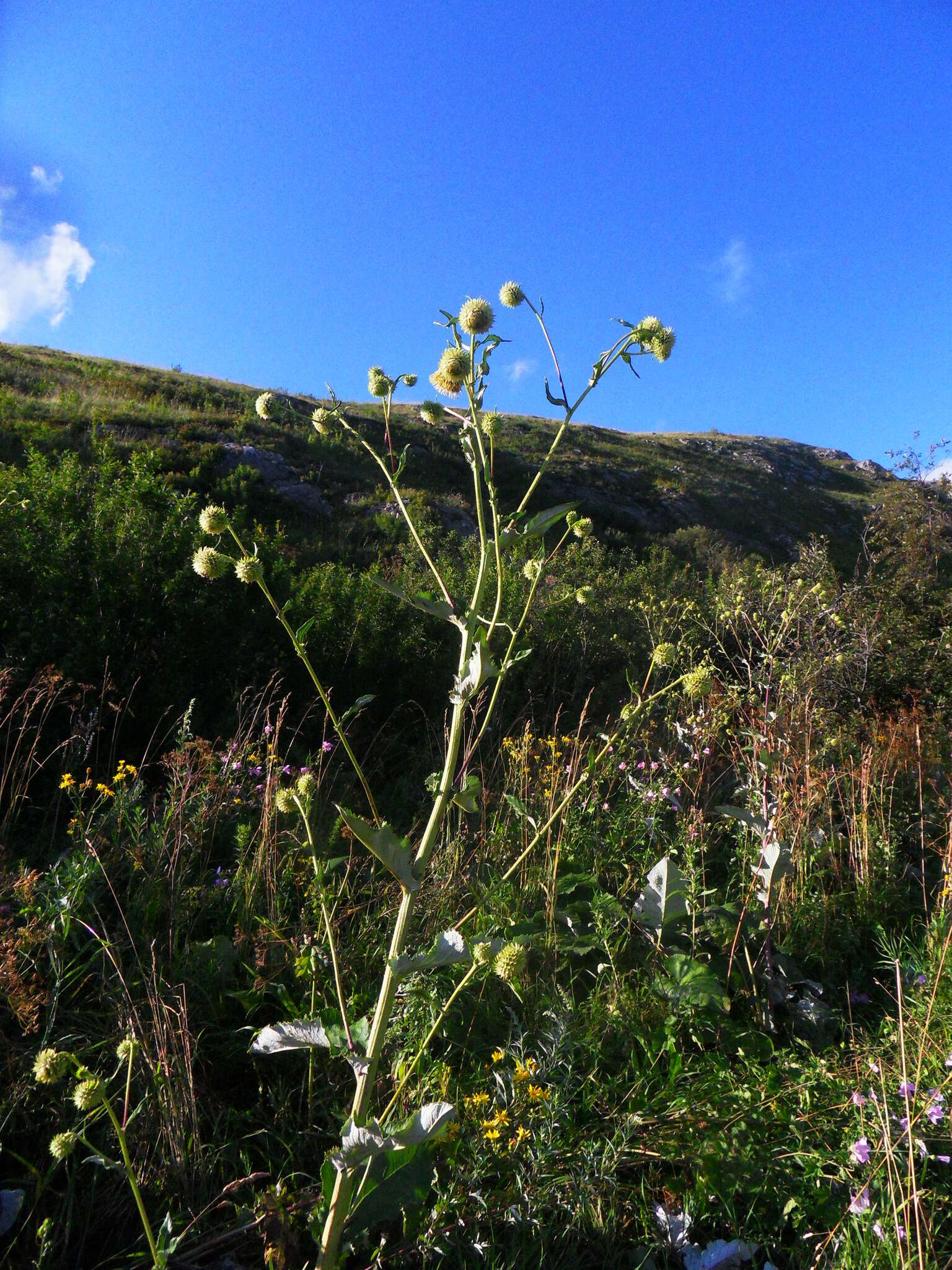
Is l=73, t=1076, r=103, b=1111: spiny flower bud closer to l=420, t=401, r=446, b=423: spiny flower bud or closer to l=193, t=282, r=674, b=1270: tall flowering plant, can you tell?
l=193, t=282, r=674, b=1270: tall flowering plant

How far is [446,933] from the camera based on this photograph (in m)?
1.29

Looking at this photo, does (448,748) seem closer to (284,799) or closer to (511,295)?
(284,799)

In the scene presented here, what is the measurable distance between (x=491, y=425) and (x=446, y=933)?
1.10 metres

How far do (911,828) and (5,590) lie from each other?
5259 millimetres

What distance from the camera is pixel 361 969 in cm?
241

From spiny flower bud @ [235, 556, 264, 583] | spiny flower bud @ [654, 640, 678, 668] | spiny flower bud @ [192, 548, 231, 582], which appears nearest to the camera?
spiny flower bud @ [235, 556, 264, 583]

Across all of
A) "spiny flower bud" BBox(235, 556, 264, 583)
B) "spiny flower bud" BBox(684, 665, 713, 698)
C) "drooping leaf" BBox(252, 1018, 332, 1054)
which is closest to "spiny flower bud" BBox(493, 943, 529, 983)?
"drooping leaf" BBox(252, 1018, 332, 1054)

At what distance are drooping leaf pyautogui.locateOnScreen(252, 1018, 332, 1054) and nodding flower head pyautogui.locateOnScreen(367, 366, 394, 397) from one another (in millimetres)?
1506

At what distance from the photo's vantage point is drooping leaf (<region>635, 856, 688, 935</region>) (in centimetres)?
232

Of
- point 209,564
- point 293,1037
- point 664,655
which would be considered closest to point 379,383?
→ point 209,564

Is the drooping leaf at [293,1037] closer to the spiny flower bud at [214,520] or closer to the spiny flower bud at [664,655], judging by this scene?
the spiny flower bud at [214,520]

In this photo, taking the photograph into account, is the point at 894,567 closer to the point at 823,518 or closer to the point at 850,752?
the point at 850,752

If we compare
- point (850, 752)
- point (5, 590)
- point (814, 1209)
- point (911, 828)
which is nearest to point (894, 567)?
point (850, 752)

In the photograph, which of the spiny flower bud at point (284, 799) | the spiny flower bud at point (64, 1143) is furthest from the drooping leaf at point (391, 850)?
the spiny flower bud at point (64, 1143)
